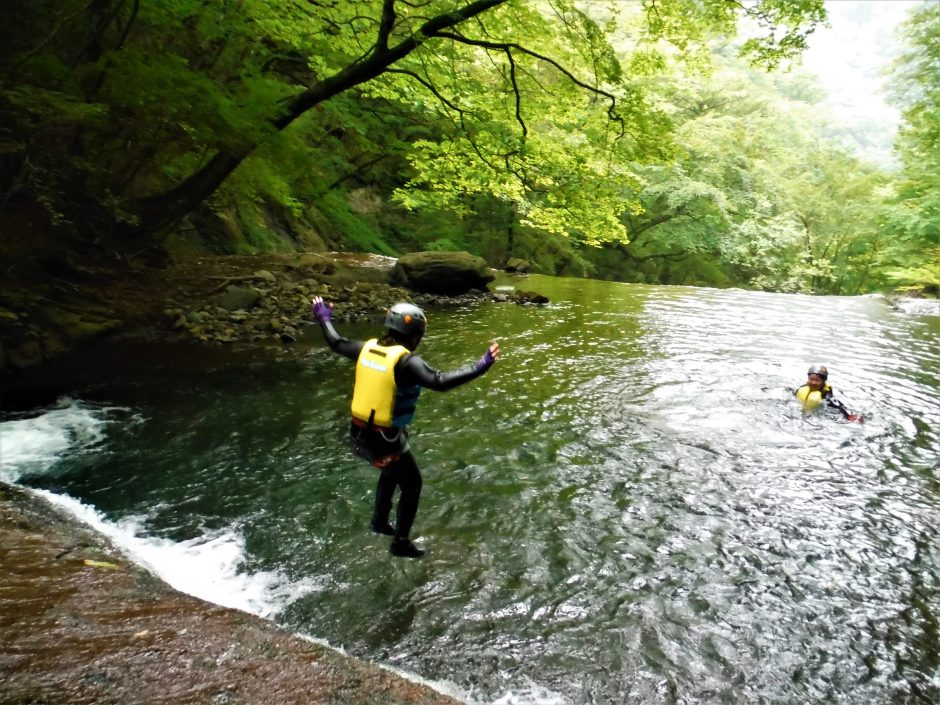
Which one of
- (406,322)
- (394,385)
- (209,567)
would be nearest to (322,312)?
(406,322)

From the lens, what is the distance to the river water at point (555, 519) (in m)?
3.80

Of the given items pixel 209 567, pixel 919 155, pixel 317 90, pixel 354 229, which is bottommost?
pixel 209 567

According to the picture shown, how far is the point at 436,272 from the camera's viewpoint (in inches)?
721

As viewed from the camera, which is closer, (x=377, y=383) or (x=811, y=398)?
(x=377, y=383)

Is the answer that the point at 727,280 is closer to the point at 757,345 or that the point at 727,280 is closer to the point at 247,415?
the point at 757,345

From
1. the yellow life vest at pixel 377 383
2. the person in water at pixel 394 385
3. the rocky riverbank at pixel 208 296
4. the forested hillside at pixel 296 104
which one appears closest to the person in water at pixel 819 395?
the forested hillside at pixel 296 104

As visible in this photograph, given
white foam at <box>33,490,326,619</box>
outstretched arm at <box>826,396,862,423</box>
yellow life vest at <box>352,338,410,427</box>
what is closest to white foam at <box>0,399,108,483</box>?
white foam at <box>33,490,326,619</box>

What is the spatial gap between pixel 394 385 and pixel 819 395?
27.0 feet

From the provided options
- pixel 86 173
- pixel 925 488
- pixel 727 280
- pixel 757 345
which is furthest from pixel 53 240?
pixel 727 280

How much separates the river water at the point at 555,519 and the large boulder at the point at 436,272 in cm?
811

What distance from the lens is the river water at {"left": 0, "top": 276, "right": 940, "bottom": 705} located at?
3797 millimetres

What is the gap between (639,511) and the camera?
575cm

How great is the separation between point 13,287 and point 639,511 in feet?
33.9

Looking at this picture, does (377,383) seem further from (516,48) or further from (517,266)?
(517,266)
